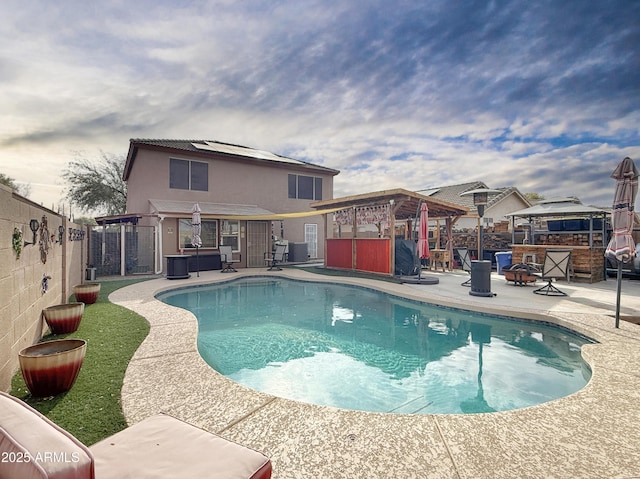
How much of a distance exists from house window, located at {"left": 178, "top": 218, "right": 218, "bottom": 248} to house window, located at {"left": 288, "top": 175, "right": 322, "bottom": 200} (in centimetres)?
511

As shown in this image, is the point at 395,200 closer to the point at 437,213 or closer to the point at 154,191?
the point at 437,213

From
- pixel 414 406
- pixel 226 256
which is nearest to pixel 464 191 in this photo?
pixel 226 256

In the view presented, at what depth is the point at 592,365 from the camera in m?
3.69

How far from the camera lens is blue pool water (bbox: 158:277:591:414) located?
380cm

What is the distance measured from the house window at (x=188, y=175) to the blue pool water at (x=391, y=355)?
8.06 m

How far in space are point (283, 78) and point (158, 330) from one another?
27.0ft

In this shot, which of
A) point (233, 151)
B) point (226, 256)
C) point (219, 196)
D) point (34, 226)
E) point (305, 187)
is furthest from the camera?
point (305, 187)

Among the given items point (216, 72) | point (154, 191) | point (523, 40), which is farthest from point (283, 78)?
point (154, 191)

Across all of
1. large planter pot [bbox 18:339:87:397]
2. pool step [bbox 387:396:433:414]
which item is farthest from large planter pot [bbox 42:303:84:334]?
pool step [bbox 387:396:433:414]

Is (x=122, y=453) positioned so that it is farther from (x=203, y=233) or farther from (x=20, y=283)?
(x=203, y=233)

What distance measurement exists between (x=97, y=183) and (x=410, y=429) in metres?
29.3

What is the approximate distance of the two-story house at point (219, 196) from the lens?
13.5m

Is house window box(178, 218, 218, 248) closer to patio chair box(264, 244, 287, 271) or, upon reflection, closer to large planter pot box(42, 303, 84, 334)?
patio chair box(264, 244, 287, 271)

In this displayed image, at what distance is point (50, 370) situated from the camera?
286cm
